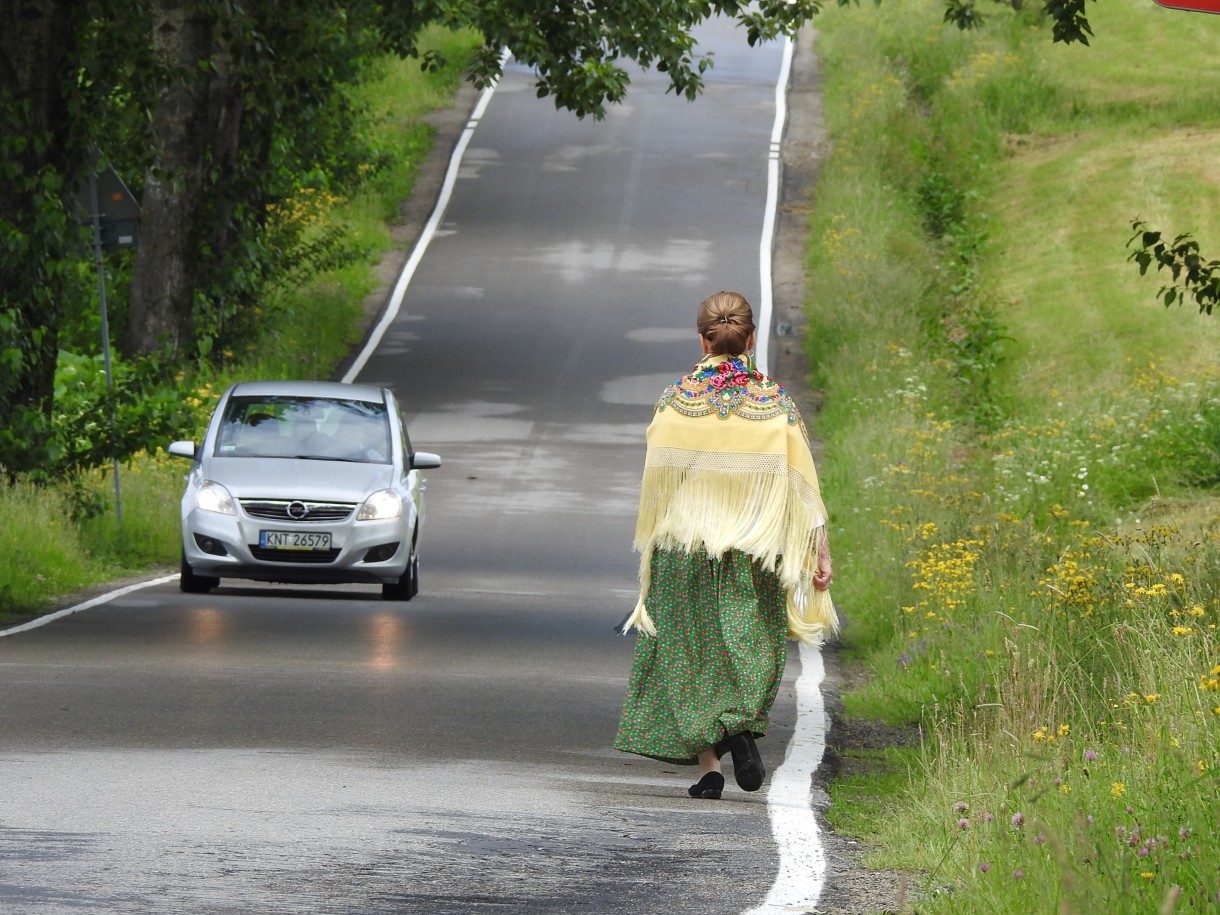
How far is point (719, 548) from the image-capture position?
900 cm

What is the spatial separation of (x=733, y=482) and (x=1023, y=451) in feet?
49.5

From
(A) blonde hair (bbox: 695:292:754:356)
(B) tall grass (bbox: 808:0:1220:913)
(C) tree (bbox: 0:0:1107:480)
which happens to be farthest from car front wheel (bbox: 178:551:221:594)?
(A) blonde hair (bbox: 695:292:754:356)

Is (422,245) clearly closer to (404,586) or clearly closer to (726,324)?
(404,586)

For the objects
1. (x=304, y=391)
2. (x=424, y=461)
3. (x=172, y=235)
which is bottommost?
(x=424, y=461)

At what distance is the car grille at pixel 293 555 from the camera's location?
16719 millimetres

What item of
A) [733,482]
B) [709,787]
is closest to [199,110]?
[733,482]

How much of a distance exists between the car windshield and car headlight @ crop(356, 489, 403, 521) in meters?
0.76

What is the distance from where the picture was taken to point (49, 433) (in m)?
18.3

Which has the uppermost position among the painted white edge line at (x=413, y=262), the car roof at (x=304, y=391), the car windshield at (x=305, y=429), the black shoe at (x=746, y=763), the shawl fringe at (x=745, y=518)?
the shawl fringe at (x=745, y=518)

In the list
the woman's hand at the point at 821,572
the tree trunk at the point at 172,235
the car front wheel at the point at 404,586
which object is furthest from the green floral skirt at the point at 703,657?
the tree trunk at the point at 172,235

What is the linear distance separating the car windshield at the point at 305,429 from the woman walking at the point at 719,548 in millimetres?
8997

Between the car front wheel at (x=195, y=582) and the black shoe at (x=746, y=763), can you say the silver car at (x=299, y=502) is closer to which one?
the car front wheel at (x=195, y=582)

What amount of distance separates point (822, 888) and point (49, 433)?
40.8 feet

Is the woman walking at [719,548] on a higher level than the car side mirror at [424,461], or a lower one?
higher
